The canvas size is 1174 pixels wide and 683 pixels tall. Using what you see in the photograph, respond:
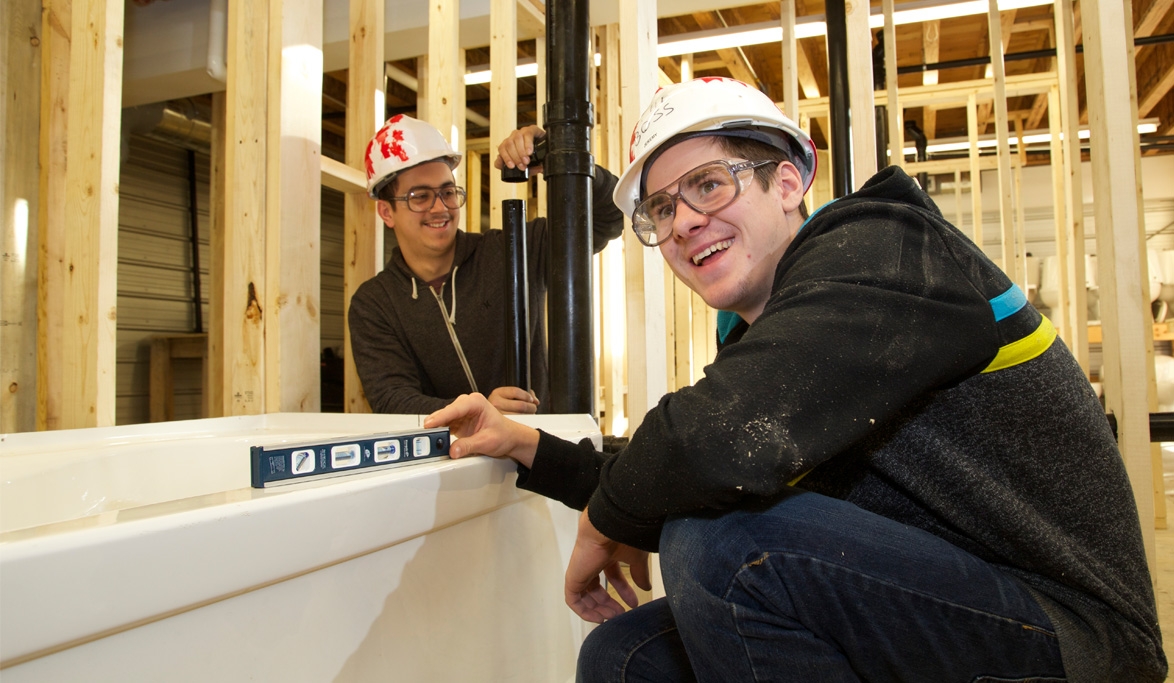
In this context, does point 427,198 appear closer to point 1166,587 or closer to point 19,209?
point 19,209

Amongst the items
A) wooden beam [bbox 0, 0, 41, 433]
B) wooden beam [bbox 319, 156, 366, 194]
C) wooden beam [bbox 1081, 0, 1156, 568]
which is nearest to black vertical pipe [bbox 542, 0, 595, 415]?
wooden beam [bbox 319, 156, 366, 194]

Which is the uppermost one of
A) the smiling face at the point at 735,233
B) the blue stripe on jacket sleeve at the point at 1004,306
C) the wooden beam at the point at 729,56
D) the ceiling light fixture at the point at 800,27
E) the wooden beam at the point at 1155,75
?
the wooden beam at the point at 1155,75

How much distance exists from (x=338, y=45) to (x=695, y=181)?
3016 mm

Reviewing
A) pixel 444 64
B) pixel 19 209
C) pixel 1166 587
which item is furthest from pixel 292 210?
pixel 1166 587

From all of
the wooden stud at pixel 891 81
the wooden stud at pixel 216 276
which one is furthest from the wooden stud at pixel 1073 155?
the wooden stud at pixel 216 276

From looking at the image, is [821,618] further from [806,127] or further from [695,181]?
[806,127]

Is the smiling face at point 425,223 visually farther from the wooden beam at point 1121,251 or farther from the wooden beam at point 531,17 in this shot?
the wooden beam at point 1121,251

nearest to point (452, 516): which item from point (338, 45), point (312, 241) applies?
point (312, 241)

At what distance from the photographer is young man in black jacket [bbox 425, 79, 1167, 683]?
0.72 meters

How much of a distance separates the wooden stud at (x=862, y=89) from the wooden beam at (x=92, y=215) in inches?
65.1

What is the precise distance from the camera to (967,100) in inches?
193

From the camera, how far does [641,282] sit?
141 cm

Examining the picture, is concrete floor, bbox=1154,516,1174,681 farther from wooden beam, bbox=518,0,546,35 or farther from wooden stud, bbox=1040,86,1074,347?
wooden beam, bbox=518,0,546,35

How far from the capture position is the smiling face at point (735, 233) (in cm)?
101
